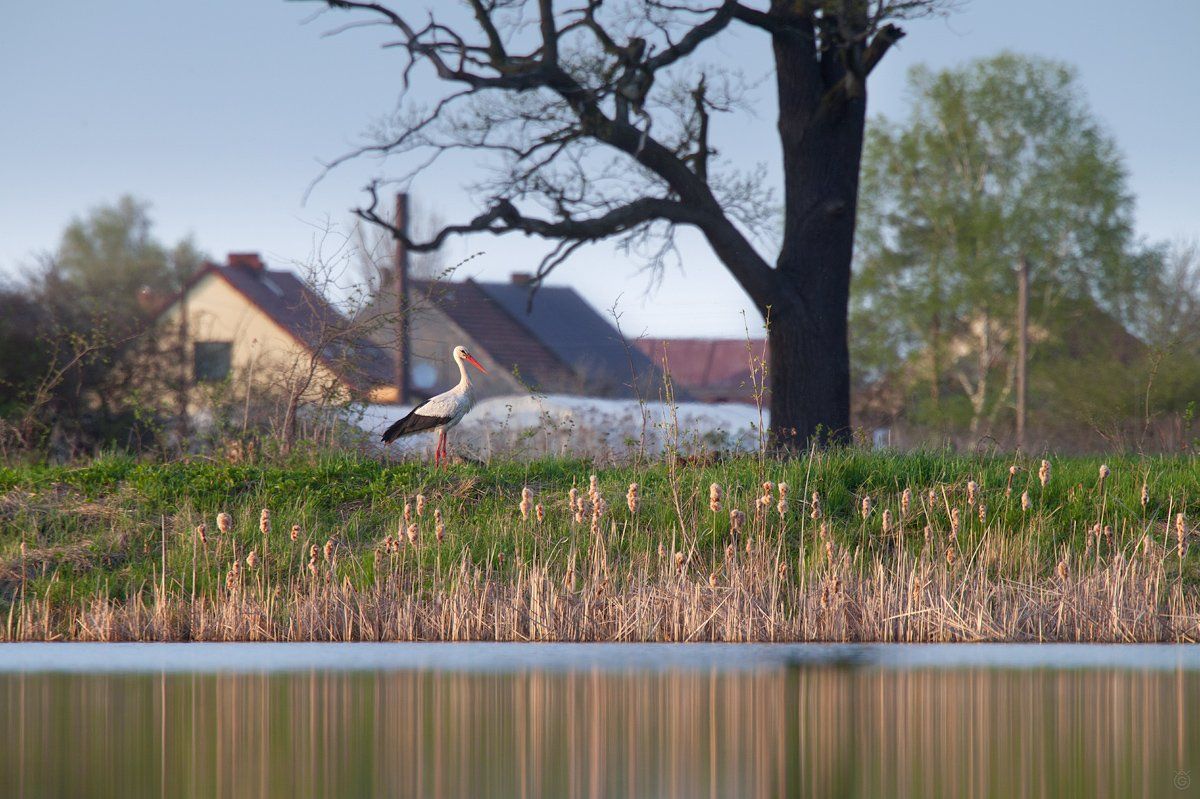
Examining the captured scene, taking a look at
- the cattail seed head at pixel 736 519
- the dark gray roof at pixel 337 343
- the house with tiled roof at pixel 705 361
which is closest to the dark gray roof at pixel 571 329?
the house with tiled roof at pixel 705 361

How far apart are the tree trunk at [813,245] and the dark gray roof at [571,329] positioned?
78.2ft

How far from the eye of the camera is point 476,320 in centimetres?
4466

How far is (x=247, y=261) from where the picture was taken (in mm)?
47219

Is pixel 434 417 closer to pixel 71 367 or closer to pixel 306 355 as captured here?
pixel 306 355

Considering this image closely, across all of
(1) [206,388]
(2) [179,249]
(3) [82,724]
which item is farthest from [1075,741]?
(2) [179,249]

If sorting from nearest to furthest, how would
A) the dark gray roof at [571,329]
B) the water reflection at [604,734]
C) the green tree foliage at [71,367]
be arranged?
1. the water reflection at [604,734]
2. the green tree foliage at [71,367]
3. the dark gray roof at [571,329]

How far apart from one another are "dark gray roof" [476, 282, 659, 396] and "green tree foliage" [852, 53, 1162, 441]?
327 inches

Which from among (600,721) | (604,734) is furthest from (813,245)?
(604,734)

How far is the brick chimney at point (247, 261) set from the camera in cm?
4703

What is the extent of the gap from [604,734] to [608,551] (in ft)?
15.7

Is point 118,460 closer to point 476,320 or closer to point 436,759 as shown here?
point 436,759

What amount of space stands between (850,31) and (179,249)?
4817 centimetres

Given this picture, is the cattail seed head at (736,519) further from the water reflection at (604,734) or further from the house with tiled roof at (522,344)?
the house with tiled roof at (522,344)

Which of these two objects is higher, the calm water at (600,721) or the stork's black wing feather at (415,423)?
the stork's black wing feather at (415,423)
